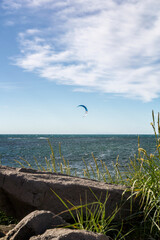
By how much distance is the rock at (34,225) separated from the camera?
2.48 meters

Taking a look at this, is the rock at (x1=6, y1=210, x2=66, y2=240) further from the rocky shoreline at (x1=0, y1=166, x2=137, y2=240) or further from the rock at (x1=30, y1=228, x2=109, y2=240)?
the rocky shoreline at (x1=0, y1=166, x2=137, y2=240)

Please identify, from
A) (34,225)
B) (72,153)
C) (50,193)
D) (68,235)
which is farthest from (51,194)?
(72,153)

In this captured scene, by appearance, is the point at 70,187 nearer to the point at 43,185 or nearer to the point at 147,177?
the point at 43,185

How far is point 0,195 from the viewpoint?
143 inches

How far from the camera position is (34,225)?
2484mm

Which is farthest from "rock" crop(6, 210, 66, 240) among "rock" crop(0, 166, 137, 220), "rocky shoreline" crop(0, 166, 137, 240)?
"rock" crop(0, 166, 137, 220)

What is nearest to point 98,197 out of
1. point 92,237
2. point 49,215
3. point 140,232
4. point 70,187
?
point 70,187

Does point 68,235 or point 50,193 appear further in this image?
point 50,193

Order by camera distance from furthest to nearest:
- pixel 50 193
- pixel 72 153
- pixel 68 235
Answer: pixel 72 153 < pixel 50 193 < pixel 68 235

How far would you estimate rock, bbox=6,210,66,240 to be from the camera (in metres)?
2.48

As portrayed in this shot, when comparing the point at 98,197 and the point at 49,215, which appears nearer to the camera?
the point at 49,215

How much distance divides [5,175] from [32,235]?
4.03 ft

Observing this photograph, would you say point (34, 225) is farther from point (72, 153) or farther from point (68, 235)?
point (72, 153)

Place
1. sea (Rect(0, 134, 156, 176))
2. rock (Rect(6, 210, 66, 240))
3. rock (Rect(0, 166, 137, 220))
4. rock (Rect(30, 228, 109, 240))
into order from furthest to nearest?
1. sea (Rect(0, 134, 156, 176))
2. rock (Rect(0, 166, 137, 220))
3. rock (Rect(6, 210, 66, 240))
4. rock (Rect(30, 228, 109, 240))
